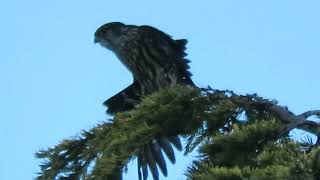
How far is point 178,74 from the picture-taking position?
24.0 ft

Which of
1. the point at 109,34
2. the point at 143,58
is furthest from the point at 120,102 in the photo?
the point at 109,34

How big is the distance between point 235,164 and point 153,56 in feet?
13.0

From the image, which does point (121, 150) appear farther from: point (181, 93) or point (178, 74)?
point (178, 74)

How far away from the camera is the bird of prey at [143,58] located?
723 cm

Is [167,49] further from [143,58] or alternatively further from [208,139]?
[208,139]

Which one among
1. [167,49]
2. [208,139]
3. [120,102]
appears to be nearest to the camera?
[208,139]

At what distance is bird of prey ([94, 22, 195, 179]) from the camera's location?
7229mm

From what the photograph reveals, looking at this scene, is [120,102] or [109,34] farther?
[109,34]

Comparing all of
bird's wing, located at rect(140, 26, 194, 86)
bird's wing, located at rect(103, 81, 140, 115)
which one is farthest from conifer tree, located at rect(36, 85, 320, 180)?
bird's wing, located at rect(140, 26, 194, 86)

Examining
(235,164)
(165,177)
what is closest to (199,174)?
(235,164)

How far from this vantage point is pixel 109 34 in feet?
26.6

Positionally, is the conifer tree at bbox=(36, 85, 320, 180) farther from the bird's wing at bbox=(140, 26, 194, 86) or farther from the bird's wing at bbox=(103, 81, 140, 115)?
the bird's wing at bbox=(140, 26, 194, 86)

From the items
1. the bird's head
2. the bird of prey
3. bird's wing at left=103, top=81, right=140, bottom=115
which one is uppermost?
the bird's head

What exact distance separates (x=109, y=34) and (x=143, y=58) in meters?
0.57
